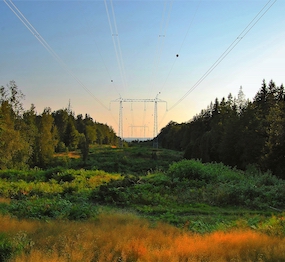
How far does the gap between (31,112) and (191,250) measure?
57578mm

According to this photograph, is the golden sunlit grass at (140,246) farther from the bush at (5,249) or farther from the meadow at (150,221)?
the bush at (5,249)

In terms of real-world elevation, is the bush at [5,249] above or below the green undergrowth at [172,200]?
above

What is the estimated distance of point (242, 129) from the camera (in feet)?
168

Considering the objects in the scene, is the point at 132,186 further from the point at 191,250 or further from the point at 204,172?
the point at 191,250

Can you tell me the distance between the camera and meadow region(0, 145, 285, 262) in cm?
763

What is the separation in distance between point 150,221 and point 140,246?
17.5 ft

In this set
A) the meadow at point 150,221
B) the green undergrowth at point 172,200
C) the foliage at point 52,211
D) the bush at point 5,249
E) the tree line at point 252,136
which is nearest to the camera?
the bush at point 5,249

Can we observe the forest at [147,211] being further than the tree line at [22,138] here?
No

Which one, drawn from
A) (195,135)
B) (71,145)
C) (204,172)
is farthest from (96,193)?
(195,135)

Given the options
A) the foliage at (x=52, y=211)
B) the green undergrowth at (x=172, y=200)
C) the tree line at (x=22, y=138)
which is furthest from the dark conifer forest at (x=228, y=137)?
the foliage at (x=52, y=211)

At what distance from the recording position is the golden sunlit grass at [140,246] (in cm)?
725

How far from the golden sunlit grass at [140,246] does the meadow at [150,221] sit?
0.03m

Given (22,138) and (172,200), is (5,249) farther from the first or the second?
(22,138)

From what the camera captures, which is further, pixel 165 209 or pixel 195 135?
pixel 195 135
